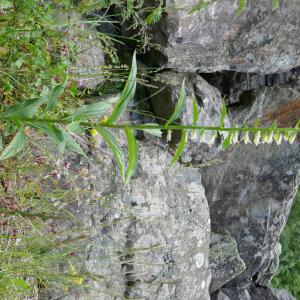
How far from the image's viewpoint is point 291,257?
9.20 m

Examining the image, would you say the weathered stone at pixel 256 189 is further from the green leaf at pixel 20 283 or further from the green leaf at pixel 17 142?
the green leaf at pixel 17 142

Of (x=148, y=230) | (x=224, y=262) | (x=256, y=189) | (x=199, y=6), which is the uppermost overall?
(x=199, y=6)

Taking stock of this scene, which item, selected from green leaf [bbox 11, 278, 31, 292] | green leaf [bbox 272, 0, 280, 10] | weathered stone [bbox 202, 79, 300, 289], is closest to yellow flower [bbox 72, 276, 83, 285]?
green leaf [bbox 11, 278, 31, 292]

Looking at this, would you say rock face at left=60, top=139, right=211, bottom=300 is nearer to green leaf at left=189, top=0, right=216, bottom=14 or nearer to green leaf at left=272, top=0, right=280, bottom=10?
green leaf at left=189, top=0, right=216, bottom=14

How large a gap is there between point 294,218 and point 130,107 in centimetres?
642

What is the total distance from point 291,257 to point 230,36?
663cm

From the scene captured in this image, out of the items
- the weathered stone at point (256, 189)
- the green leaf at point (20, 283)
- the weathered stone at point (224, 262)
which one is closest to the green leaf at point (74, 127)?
the green leaf at point (20, 283)

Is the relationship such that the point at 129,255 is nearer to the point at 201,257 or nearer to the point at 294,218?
the point at 201,257

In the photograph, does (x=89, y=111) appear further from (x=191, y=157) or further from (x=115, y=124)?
(x=191, y=157)

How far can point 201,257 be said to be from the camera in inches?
172

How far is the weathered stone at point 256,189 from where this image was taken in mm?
5156

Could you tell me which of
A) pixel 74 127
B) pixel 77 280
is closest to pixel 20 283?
pixel 77 280

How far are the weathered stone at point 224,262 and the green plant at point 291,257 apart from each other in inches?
160

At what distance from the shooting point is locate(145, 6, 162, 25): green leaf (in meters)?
3.56
